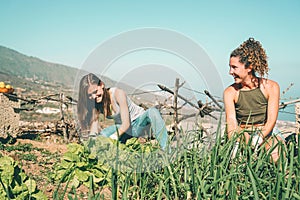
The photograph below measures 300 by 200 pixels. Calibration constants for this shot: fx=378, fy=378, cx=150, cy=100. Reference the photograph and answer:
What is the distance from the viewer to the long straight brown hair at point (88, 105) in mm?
3832

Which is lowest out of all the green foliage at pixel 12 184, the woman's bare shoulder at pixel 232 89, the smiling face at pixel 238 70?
the green foliage at pixel 12 184

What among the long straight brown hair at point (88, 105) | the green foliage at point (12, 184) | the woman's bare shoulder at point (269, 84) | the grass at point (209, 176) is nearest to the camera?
the grass at point (209, 176)

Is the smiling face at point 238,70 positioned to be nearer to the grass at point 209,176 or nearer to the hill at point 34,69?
the grass at point 209,176

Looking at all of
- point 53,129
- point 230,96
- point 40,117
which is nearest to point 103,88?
point 230,96

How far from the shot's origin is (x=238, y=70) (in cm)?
339

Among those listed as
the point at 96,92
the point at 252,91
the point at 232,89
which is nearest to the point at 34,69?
the point at 96,92

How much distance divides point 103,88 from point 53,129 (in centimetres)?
263

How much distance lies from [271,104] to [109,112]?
1730 millimetres

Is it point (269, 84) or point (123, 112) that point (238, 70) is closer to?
point (269, 84)

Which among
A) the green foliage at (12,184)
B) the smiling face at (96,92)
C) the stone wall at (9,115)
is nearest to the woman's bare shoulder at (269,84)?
the smiling face at (96,92)

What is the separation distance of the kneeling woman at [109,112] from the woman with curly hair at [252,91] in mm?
763

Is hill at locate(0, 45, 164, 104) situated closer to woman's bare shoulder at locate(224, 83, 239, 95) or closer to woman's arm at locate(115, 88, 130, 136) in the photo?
woman's arm at locate(115, 88, 130, 136)

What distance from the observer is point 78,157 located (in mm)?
3402

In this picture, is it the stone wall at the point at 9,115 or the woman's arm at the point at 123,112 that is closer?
the woman's arm at the point at 123,112
